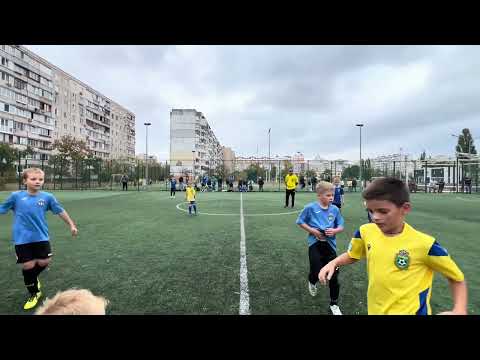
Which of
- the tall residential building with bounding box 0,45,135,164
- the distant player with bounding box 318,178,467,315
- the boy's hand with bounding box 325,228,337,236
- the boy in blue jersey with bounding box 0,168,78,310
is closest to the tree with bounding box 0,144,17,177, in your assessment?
the tall residential building with bounding box 0,45,135,164

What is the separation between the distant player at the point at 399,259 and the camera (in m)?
1.98

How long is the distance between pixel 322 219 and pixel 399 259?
2.16 m

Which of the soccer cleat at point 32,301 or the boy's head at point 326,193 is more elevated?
the boy's head at point 326,193

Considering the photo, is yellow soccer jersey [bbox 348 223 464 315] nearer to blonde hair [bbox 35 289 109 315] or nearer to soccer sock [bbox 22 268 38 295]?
blonde hair [bbox 35 289 109 315]

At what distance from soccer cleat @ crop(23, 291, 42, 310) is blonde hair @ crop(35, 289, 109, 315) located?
376cm

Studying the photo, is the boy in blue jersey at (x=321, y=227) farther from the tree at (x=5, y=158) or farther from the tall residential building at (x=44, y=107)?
the tree at (x=5, y=158)

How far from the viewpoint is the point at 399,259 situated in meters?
2.10

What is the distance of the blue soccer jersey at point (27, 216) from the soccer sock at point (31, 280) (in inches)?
17.9

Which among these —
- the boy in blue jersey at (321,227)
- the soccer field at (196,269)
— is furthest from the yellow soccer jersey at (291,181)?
the boy in blue jersey at (321,227)

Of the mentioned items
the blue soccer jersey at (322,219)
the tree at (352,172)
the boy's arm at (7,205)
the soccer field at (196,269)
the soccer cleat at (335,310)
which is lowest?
the soccer field at (196,269)

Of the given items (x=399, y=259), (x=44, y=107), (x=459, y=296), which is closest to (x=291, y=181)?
(x=399, y=259)
